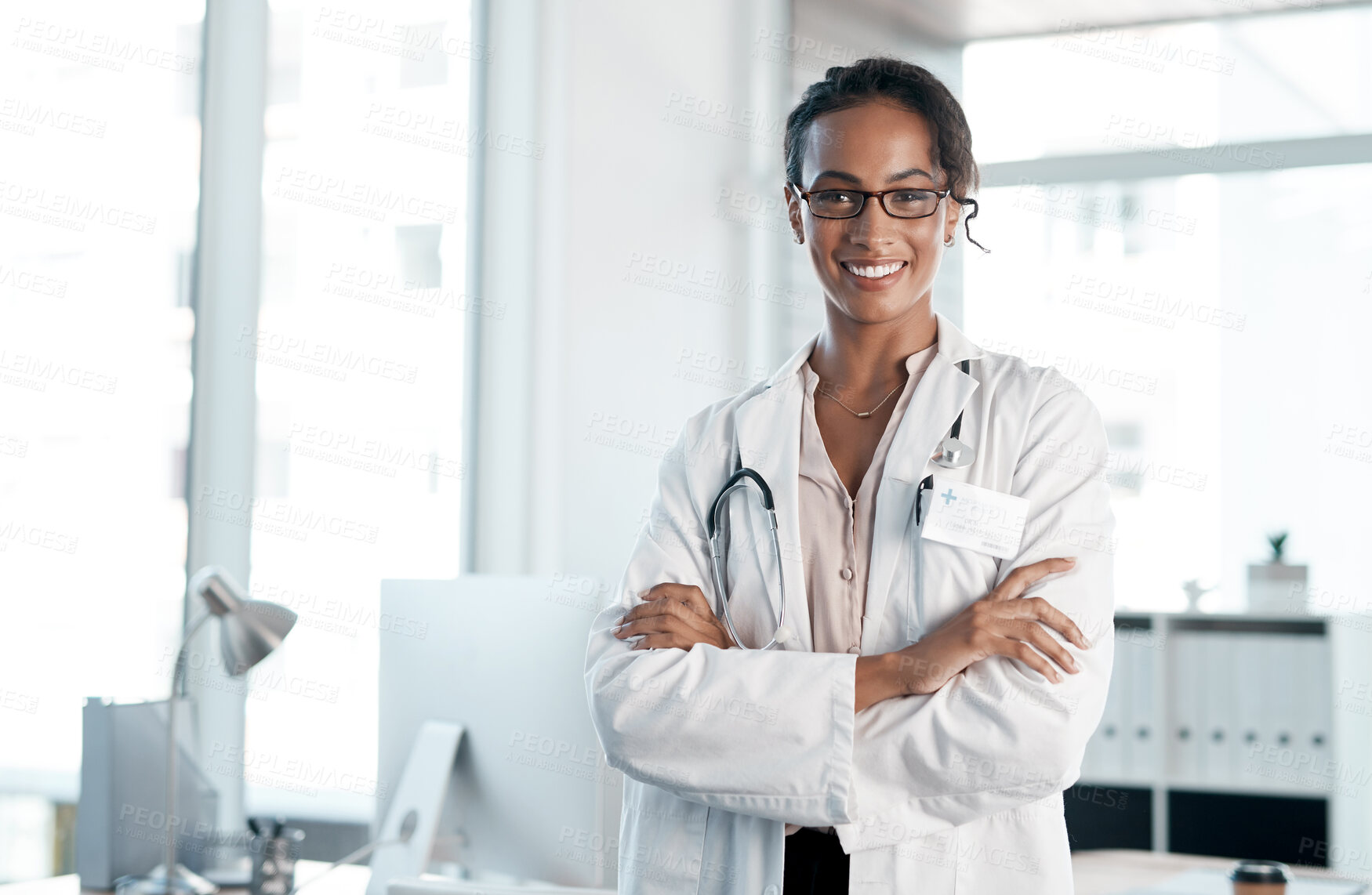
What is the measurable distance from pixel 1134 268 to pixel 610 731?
10.6ft

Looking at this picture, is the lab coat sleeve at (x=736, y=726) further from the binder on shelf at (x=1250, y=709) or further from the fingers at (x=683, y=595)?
the binder on shelf at (x=1250, y=709)

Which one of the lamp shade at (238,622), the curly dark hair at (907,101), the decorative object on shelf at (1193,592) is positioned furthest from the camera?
the decorative object on shelf at (1193,592)

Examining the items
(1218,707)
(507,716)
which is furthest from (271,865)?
(1218,707)

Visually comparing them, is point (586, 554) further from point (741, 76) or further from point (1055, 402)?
point (1055, 402)

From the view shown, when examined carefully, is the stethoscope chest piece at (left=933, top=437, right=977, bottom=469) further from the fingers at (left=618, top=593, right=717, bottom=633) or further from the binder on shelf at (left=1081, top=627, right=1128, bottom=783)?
the binder on shelf at (left=1081, top=627, right=1128, bottom=783)

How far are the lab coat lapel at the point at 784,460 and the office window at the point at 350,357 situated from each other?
128cm

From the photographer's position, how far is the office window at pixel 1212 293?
3.85m

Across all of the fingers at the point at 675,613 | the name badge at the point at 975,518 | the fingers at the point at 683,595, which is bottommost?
the fingers at the point at 675,613

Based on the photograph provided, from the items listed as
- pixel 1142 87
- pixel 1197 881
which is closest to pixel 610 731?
pixel 1197 881

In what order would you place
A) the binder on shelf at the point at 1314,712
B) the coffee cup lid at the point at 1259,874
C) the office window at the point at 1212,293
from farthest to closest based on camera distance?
1. the office window at the point at 1212,293
2. the binder on shelf at the point at 1314,712
3. the coffee cup lid at the point at 1259,874

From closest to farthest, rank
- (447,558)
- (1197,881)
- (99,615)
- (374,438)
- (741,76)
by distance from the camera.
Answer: (1197,881), (99,615), (374,438), (447,558), (741,76)

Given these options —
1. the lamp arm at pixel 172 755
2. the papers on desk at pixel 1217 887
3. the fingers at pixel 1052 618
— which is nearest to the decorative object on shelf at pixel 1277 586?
the papers on desk at pixel 1217 887

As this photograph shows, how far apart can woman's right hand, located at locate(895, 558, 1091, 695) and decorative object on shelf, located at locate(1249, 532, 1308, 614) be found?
7.72 feet

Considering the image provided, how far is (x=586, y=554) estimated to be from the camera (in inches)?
145
